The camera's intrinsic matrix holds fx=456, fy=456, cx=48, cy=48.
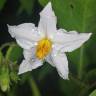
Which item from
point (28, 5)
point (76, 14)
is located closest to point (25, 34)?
point (76, 14)

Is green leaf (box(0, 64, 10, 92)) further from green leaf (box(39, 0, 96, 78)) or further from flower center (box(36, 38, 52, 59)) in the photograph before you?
green leaf (box(39, 0, 96, 78))

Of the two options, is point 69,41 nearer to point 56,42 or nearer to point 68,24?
point 56,42

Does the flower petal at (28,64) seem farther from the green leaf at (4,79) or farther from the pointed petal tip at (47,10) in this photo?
the pointed petal tip at (47,10)

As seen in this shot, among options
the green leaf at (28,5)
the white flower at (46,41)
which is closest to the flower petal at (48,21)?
the white flower at (46,41)

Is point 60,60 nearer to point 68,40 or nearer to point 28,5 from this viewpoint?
point 68,40

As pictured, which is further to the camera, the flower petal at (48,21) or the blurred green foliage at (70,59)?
the blurred green foliage at (70,59)

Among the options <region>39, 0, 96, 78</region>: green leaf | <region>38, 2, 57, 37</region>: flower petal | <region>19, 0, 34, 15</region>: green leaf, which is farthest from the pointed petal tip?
<region>19, 0, 34, 15</region>: green leaf
